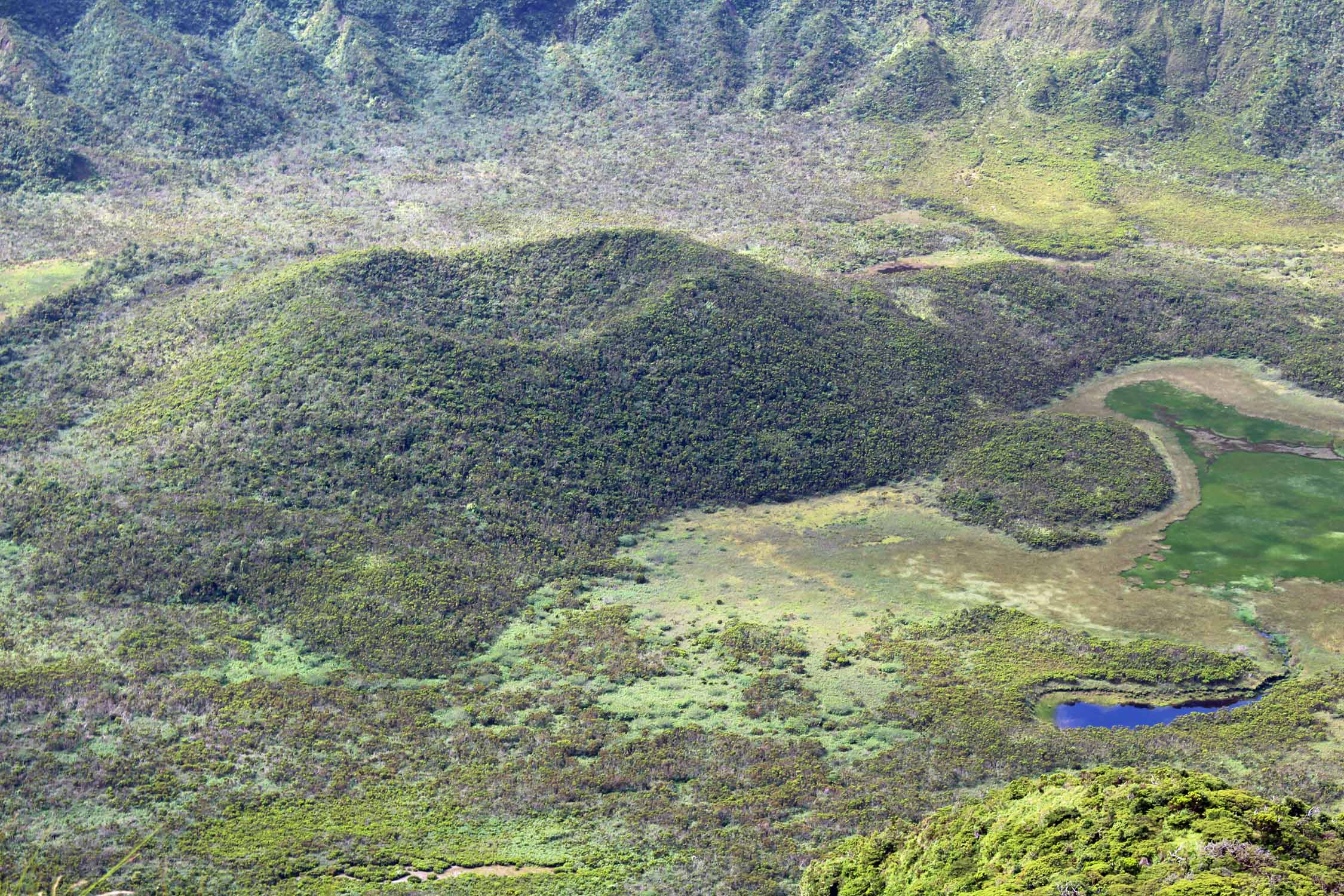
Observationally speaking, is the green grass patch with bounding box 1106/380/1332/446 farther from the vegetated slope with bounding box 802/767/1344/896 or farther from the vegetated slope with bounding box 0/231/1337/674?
the vegetated slope with bounding box 802/767/1344/896

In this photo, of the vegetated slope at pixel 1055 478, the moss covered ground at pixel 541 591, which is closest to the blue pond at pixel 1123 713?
the moss covered ground at pixel 541 591

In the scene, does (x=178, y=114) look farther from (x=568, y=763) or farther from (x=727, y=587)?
(x=568, y=763)

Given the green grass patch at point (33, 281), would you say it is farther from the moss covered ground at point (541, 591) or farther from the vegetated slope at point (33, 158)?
the vegetated slope at point (33, 158)

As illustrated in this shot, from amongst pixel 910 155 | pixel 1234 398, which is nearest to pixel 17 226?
pixel 910 155

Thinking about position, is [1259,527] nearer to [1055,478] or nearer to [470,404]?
[1055,478]

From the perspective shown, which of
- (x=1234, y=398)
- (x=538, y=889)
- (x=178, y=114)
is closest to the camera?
(x=538, y=889)

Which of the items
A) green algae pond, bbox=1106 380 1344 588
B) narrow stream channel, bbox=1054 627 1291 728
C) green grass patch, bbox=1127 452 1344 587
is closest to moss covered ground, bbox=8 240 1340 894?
narrow stream channel, bbox=1054 627 1291 728
